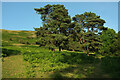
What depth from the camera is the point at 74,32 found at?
2575 centimetres

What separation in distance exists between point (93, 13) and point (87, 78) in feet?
74.1

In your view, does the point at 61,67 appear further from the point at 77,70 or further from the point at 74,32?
the point at 74,32

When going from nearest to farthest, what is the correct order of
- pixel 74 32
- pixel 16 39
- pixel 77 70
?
pixel 77 70
pixel 74 32
pixel 16 39

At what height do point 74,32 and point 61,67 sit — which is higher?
point 74,32

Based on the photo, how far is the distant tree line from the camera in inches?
926

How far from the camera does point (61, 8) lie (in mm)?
25109

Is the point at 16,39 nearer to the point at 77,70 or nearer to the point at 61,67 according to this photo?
the point at 61,67

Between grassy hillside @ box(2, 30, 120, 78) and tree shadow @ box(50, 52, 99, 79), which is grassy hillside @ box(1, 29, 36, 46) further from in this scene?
tree shadow @ box(50, 52, 99, 79)

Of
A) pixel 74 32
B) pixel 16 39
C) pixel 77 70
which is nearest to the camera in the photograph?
pixel 77 70

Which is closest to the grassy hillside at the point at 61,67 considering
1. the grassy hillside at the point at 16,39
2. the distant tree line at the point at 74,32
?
the distant tree line at the point at 74,32

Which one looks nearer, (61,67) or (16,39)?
(61,67)

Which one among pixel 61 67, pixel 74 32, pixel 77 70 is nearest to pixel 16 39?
pixel 74 32

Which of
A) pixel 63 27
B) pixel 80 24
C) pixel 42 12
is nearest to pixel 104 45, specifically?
pixel 80 24

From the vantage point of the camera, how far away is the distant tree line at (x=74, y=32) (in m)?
23.5
